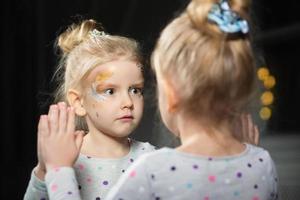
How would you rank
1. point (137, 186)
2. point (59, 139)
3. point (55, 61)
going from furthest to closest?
1. point (55, 61)
2. point (59, 139)
3. point (137, 186)

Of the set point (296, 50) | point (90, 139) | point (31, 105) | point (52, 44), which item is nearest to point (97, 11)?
point (52, 44)

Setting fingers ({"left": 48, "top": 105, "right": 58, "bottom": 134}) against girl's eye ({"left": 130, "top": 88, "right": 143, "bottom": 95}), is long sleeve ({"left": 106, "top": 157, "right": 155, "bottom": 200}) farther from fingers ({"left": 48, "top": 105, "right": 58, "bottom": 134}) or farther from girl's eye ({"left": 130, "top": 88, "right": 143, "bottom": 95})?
girl's eye ({"left": 130, "top": 88, "right": 143, "bottom": 95})

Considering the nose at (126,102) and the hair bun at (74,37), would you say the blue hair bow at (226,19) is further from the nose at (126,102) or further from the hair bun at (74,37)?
the hair bun at (74,37)

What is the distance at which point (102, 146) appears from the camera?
1084 millimetres

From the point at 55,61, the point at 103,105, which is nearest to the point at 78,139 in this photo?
the point at 103,105

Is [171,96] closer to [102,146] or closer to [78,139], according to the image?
[78,139]

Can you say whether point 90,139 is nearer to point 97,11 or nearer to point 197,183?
point 197,183

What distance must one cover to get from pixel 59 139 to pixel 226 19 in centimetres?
33

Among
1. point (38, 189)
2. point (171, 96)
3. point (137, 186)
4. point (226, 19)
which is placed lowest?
point (38, 189)

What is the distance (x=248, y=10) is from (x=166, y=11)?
1104 millimetres

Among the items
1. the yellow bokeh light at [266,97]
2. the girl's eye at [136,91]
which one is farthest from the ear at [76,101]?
the yellow bokeh light at [266,97]

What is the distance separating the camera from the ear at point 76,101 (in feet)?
3.53

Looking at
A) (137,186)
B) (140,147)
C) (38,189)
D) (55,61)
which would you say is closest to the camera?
(137,186)

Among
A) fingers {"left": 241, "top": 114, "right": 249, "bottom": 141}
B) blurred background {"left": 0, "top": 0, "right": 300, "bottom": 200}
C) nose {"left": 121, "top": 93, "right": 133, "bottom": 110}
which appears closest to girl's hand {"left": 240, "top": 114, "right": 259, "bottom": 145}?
fingers {"left": 241, "top": 114, "right": 249, "bottom": 141}
